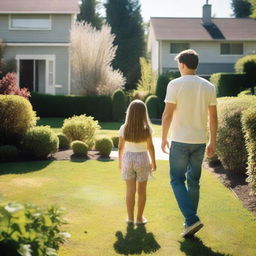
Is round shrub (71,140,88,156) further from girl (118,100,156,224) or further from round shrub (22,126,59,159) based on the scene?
girl (118,100,156,224)

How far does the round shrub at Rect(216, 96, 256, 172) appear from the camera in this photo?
809 centimetres

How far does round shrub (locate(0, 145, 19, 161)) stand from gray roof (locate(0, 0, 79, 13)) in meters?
17.9

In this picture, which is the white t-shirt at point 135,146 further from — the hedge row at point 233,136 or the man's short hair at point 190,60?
the hedge row at point 233,136

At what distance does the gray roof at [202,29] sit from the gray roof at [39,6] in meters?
9.54

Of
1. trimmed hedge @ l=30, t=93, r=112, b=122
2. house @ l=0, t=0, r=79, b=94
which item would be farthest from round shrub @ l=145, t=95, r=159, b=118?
house @ l=0, t=0, r=79, b=94

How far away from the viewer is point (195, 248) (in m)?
4.77

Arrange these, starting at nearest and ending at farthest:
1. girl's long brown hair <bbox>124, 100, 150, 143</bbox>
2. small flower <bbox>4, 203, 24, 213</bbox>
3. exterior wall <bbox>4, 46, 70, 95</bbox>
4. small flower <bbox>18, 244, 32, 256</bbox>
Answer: small flower <bbox>4, 203, 24, 213</bbox> < small flower <bbox>18, 244, 32, 256</bbox> < girl's long brown hair <bbox>124, 100, 150, 143</bbox> < exterior wall <bbox>4, 46, 70, 95</bbox>

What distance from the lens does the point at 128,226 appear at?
5535mm

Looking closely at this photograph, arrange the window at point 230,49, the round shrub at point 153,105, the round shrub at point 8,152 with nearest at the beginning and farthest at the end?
the round shrub at point 8,152 → the round shrub at point 153,105 → the window at point 230,49

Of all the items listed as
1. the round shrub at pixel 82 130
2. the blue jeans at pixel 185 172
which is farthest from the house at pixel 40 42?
the blue jeans at pixel 185 172

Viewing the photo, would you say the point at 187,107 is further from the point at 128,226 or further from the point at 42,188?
the point at 42,188

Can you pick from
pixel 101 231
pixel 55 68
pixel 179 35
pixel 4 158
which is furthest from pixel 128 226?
pixel 179 35

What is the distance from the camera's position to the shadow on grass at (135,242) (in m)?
4.70

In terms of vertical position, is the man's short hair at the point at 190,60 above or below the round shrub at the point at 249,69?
below
